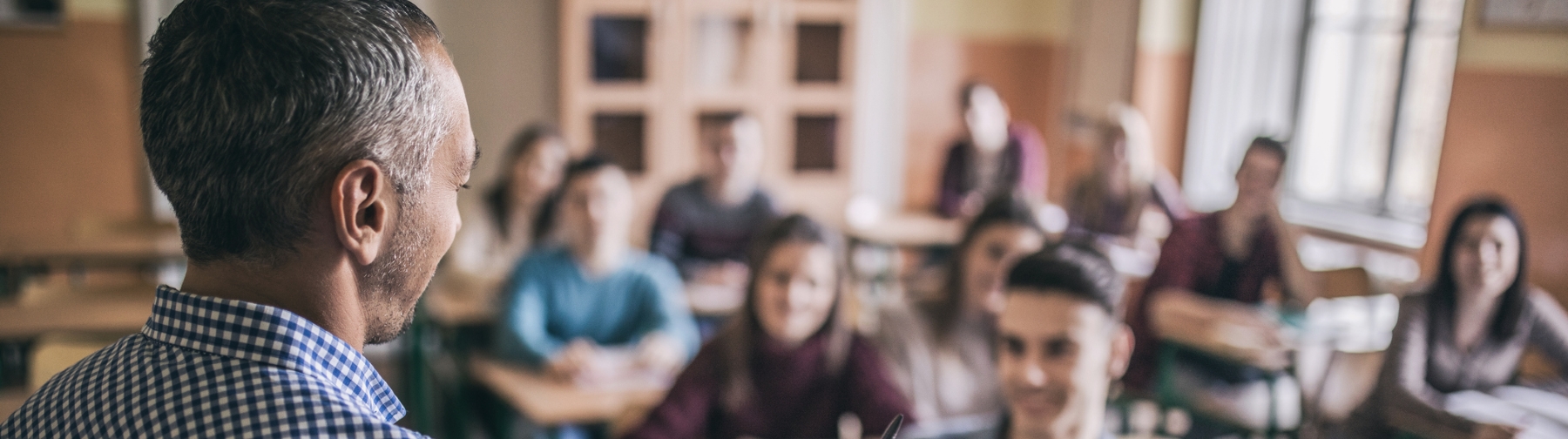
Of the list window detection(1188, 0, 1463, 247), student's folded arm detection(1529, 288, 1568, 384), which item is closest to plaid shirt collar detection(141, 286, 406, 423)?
student's folded arm detection(1529, 288, 1568, 384)

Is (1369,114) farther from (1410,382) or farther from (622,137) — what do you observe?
(622,137)

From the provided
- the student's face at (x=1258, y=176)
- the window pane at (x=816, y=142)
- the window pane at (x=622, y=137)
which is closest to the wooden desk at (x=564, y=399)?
the student's face at (x=1258, y=176)

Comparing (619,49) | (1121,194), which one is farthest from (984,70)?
(619,49)

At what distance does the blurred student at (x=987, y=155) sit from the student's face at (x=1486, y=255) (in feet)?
7.58

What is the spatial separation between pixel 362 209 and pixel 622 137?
4.68 m

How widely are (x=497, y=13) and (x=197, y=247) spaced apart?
456cm

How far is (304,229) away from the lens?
24.6 inches

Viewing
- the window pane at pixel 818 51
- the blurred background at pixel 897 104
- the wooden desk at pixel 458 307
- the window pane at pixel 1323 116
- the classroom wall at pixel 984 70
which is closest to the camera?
the wooden desk at pixel 458 307

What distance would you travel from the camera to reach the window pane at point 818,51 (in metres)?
5.50

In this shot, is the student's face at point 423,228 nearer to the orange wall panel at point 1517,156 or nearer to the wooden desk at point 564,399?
the wooden desk at point 564,399

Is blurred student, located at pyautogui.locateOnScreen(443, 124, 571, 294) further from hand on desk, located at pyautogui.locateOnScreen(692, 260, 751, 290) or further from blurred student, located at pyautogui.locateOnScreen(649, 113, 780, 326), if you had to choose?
hand on desk, located at pyautogui.locateOnScreen(692, 260, 751, 290)

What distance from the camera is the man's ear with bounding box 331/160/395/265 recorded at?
0.62 m

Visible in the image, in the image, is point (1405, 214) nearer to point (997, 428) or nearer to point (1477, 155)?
point (1477, 155)

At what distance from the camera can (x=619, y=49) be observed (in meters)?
5.13
